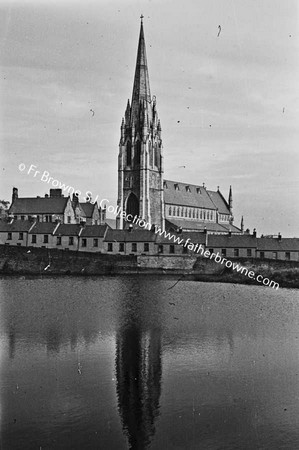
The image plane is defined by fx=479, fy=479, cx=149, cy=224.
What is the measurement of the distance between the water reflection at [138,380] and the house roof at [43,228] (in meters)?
42.4

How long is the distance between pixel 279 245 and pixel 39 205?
126ft

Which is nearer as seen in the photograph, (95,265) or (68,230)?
(95,265)

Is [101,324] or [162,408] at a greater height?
[101,324]

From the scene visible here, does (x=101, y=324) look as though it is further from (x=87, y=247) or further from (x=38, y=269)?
(x=87, y=247)

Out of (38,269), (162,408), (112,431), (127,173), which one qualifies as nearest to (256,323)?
(162,408)

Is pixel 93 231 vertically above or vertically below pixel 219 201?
below

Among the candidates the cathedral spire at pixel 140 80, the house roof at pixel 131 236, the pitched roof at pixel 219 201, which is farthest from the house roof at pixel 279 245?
the pitched roof at pixel 219 201

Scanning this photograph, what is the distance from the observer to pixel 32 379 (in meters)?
15.1

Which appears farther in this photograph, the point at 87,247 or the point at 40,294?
the point at 87,247

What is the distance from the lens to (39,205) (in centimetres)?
7838

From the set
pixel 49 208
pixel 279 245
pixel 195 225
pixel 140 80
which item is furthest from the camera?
pixel 195 225

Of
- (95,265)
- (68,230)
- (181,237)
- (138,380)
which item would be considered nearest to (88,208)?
(68,230)

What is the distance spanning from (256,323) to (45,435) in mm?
16594

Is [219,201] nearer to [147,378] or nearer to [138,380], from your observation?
[147,378]
